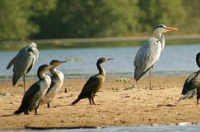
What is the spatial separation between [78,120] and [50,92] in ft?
4.97

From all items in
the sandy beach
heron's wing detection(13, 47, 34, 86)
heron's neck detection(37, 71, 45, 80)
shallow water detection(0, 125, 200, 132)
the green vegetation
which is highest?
the green vegetation

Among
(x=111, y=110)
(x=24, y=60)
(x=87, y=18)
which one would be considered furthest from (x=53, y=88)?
(x=87, y=18)

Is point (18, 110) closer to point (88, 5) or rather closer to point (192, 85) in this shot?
point (192, 85)

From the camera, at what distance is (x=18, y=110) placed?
1480 cm

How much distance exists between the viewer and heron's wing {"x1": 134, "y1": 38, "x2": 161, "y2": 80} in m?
19.7

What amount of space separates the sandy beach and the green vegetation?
178 feet

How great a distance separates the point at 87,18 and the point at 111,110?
202ft

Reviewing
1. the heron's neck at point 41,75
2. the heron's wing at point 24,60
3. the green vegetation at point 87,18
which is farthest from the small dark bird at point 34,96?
the green vegetation at point 87,18

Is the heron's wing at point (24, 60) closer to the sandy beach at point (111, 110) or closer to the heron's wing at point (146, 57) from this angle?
the sandy beach at point (111, 110)

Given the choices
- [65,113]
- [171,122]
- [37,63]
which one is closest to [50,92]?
[65,113]

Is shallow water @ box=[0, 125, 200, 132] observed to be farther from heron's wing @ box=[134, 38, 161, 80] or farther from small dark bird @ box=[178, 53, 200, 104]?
heron's wing @ box=[134, 38, 161, 80]

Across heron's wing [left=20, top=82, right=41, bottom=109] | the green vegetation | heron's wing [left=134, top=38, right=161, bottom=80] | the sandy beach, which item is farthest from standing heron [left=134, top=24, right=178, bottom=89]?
the green vegetation

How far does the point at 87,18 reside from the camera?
251ft

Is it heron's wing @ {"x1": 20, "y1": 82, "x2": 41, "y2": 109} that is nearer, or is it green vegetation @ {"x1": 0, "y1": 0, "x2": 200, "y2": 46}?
heron's wing @ {"x1": 20, "y1": 82, "x2": 41, "y2": 109}
